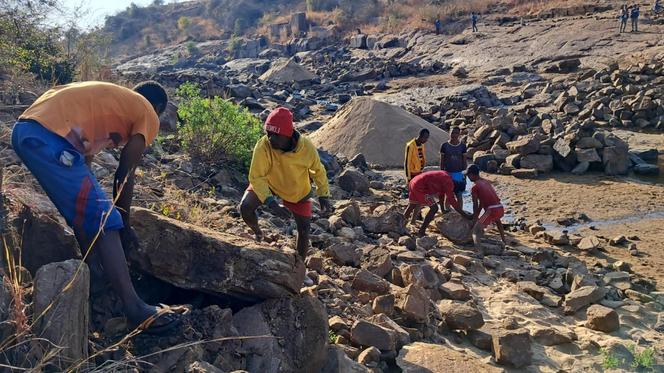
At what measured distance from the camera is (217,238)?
2.96 m

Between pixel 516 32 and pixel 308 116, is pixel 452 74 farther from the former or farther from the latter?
pixel 308 116

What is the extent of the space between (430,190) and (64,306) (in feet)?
16.5

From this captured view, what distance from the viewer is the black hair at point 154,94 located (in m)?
3.32

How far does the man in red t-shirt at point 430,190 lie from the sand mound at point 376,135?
11.4 feet

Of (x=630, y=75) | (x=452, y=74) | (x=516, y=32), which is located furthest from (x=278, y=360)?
(x=516, y=32)

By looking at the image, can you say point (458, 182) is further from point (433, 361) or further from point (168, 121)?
point (168, 121)

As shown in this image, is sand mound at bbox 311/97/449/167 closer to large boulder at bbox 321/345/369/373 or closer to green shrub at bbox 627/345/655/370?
green shrub at bbox 627/345/655/370

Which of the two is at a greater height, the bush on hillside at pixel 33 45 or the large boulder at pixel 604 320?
the bush on hillside at pixel 33 45

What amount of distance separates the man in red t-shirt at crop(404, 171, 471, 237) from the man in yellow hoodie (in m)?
2.77

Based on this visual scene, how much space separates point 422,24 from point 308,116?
1706cm

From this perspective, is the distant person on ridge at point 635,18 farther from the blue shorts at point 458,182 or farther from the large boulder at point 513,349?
the large boulder at point 513,349

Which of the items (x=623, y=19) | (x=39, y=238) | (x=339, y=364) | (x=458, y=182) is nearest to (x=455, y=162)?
(x=458, y=182)

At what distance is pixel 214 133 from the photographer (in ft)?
23.8

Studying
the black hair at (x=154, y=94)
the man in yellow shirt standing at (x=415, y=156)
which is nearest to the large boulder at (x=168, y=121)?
the man in yellow shirt standing at (x=415, y=156)
